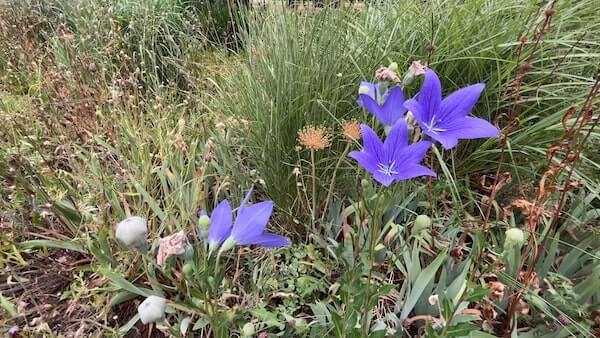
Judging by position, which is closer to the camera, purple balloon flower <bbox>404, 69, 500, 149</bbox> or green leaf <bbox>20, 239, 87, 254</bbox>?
purple balloon flower <bbox>404, 69, 500, 149</bbox>

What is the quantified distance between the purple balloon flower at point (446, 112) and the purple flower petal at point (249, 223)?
0.37m

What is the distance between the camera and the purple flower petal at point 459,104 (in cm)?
95

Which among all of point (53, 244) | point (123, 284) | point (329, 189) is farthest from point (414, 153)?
point (53, 244)

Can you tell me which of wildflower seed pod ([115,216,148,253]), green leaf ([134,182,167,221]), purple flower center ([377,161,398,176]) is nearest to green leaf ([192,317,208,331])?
green leaf ([134,182,167,221])

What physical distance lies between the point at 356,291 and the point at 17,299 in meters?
1.22

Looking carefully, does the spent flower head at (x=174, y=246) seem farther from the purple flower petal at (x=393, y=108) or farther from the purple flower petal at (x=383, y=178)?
the purple flower petal at (x=393, y=108)

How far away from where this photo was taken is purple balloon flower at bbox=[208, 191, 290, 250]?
3.11 ft

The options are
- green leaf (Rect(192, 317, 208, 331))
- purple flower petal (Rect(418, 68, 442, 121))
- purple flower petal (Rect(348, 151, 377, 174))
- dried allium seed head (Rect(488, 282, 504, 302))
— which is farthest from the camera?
green leaf (Rect(192, 317, 208, 331))

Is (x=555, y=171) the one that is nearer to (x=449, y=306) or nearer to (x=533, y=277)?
(x=533, y=277)

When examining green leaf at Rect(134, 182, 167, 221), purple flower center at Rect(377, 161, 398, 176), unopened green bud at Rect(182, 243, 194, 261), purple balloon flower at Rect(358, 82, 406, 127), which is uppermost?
purple balloon flower at Rect(358, 82, 406, 127)

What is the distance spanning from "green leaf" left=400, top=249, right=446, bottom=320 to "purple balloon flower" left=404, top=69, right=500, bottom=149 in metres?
0.53

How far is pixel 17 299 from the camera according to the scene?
5.16ft

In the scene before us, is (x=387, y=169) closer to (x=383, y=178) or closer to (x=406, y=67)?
(x=383, y=178)

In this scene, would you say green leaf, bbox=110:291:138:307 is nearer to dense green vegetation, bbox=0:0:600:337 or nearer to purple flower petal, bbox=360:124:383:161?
dense green vegetation, bbox=0:0:600:337
